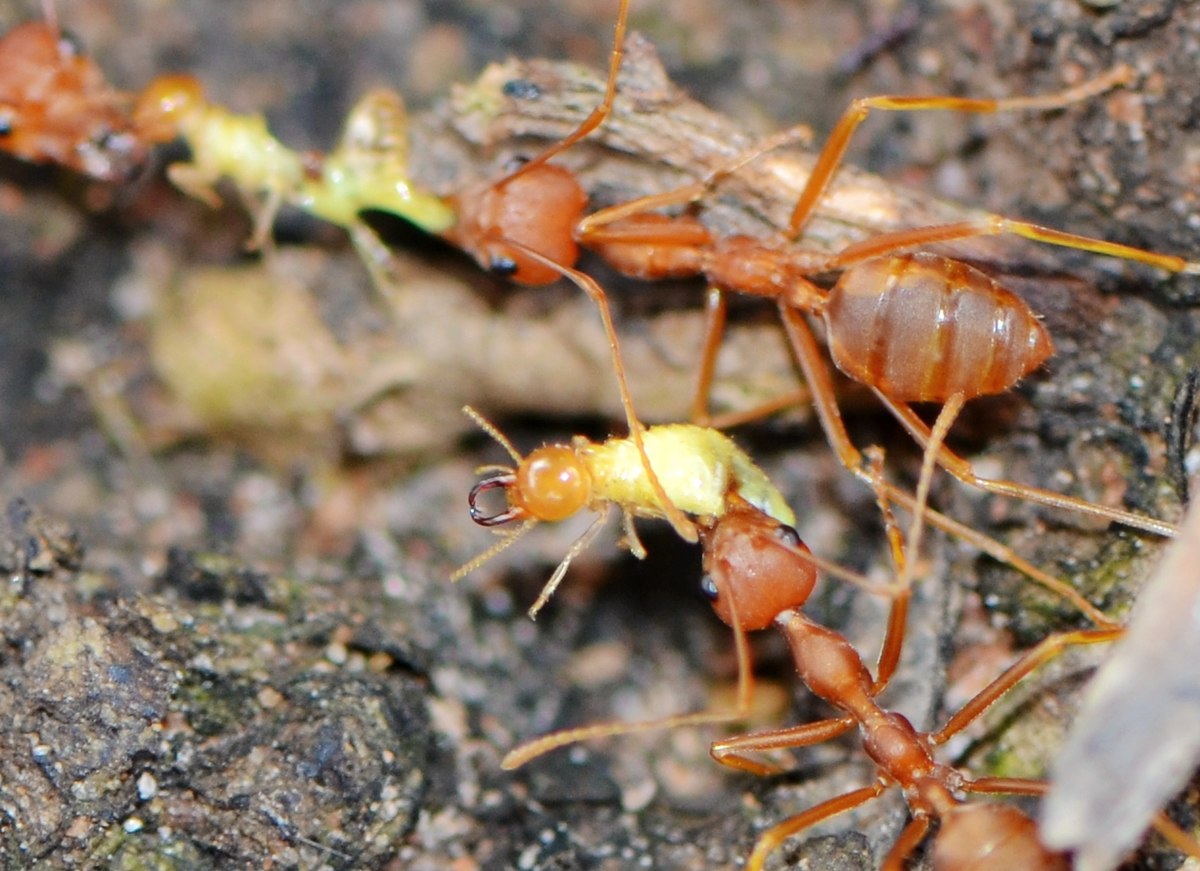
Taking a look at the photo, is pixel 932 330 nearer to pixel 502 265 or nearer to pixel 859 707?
pixel 859 707

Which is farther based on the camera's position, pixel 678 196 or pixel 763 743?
pixel 678 196

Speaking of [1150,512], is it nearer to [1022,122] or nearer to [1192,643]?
[1192,643]

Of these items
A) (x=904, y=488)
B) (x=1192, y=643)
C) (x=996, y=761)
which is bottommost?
(x=996, y=761)

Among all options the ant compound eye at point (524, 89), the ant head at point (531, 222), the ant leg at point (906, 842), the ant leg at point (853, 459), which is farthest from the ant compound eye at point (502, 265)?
the ant leg at point (906, 842)

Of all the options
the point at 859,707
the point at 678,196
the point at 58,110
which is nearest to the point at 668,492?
the point at 859,707

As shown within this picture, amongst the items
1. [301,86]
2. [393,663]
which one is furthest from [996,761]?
[301,86]

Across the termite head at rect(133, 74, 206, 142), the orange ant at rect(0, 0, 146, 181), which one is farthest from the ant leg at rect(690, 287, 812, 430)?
the orange ant at rect(0, 0, 146, 181)

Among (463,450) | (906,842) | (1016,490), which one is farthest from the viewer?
(463,450)
